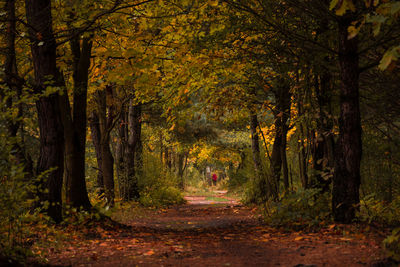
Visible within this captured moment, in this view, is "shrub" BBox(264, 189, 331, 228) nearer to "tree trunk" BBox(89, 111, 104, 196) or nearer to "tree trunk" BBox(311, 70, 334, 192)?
"tree trunk" BBox(311, 70, 334, 192)

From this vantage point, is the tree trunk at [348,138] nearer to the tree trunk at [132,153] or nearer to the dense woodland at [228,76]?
the dense woodland at [228,76]

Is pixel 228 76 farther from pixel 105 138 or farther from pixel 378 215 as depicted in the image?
pixel 105 138

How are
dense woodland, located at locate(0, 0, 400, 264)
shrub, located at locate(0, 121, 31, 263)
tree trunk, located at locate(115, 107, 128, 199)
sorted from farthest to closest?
tree trunk, located at locate(115, 107, 128, 199) → dense woodland, located at locate(0, 0, 400, 264) → shrub, located at locate(0, 121, 31, 263)

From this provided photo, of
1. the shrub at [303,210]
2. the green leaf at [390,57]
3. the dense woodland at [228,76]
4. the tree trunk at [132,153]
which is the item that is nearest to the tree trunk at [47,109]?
the dense woodland at [228,76]

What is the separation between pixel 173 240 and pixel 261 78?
16.0 feet

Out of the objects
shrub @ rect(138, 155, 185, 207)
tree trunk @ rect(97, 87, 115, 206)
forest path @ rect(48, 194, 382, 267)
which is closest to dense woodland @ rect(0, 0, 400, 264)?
forest path @ rect(48, 194, 382, 267)

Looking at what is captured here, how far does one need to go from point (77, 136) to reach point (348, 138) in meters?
5.44

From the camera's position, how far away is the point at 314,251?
4.55 metres

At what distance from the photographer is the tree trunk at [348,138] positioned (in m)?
5.79

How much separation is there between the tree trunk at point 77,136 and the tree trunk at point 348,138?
16.3ft

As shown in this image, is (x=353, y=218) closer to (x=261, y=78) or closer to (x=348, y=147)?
(x=348, y=147)

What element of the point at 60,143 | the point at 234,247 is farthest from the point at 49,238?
the point at 234,247

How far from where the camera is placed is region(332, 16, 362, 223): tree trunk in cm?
579

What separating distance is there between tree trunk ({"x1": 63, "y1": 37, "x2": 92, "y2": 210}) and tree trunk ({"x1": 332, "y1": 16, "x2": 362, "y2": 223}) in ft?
16.3
